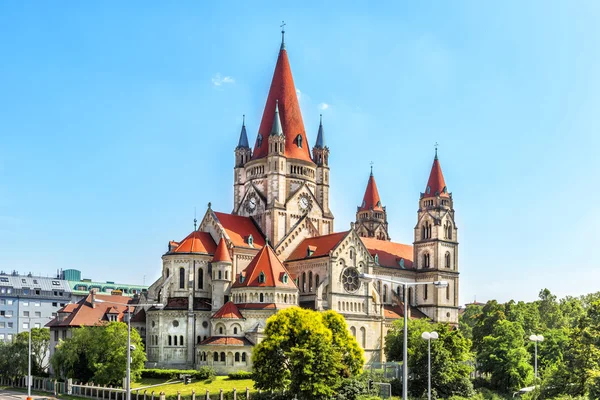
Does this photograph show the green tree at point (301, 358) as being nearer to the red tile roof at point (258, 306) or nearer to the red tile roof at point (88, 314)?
the red tile roof at point (258, 306)

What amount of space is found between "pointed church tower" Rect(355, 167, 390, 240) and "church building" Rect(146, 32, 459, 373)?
11.8 m

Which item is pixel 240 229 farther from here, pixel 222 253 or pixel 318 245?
pixel 318 245

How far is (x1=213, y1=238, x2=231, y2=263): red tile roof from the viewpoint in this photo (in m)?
103

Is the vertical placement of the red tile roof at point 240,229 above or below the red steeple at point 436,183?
below

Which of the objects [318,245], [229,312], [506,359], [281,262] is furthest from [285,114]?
[506,359]

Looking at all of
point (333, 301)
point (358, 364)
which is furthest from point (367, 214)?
point (358, 364)

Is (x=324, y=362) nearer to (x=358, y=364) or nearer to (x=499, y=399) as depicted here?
(x=358, y=364)

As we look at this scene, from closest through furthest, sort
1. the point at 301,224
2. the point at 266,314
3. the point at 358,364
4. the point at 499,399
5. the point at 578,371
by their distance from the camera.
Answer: the point at 578,371
the point at 358,364
the point at 499,399
the point at 266,314
the point at 301,224

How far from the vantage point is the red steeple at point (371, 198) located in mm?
148625

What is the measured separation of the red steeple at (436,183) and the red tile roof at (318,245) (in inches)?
993

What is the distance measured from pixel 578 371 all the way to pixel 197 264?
2076 inches

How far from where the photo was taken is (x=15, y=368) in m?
111

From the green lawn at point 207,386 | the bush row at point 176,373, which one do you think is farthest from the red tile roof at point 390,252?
the bush row at point 176,373

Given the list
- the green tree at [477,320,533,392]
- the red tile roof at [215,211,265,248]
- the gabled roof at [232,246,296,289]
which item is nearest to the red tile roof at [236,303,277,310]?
the gabled roof at [232,246,296,289]
